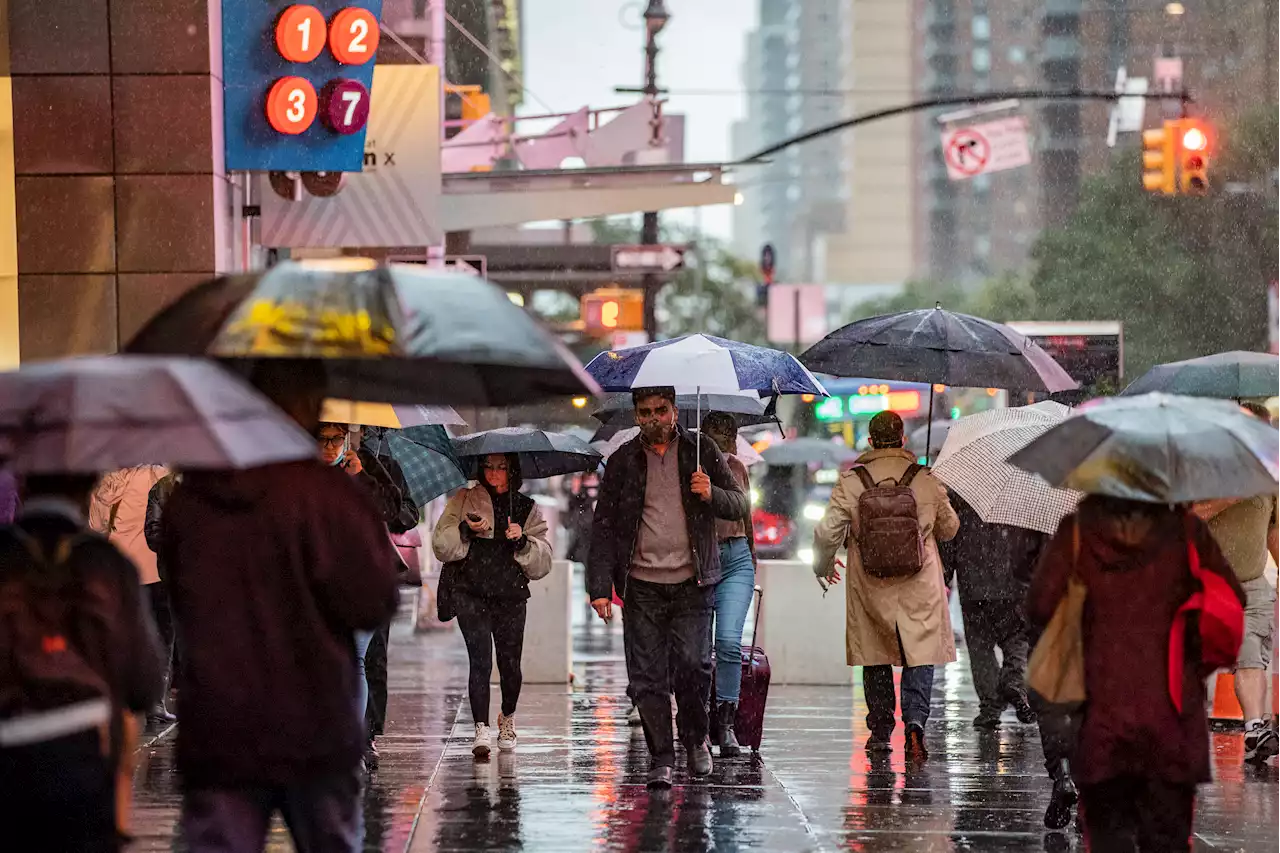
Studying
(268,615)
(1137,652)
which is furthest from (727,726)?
(268,615)

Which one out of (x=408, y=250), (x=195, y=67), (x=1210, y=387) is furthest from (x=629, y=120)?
(x=1210, y=387)

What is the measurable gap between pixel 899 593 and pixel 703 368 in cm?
183

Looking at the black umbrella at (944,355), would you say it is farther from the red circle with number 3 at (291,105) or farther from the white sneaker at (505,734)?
the red circle with number 3 at (291,105)

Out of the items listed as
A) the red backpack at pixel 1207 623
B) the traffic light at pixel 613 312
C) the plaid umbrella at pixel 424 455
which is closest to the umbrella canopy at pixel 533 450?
the plaid umbrella at pixel 424 455

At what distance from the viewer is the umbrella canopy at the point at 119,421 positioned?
4.82m

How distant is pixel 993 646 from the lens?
12.9 meters

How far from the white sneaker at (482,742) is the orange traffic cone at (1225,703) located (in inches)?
187

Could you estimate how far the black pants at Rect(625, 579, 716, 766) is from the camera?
9812 mm

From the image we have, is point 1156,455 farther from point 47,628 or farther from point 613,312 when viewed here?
point 613,312

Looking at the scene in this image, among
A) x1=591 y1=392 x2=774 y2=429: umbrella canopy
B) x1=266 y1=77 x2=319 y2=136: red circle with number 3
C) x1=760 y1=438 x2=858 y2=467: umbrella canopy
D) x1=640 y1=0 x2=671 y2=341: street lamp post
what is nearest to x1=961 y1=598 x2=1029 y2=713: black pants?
x1=591 y1=392 x2=774 y2=429: umbrella canopy

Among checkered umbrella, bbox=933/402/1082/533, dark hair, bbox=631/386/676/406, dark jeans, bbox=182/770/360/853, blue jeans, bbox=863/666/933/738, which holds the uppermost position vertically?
dark hair, bbox=631/386/676/406

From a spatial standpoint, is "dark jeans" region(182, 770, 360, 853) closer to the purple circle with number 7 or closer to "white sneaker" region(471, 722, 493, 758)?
"white sneaker" region(471, 722, 493, 758)

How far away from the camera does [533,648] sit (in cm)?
1528

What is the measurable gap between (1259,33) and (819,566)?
76.4 meters
